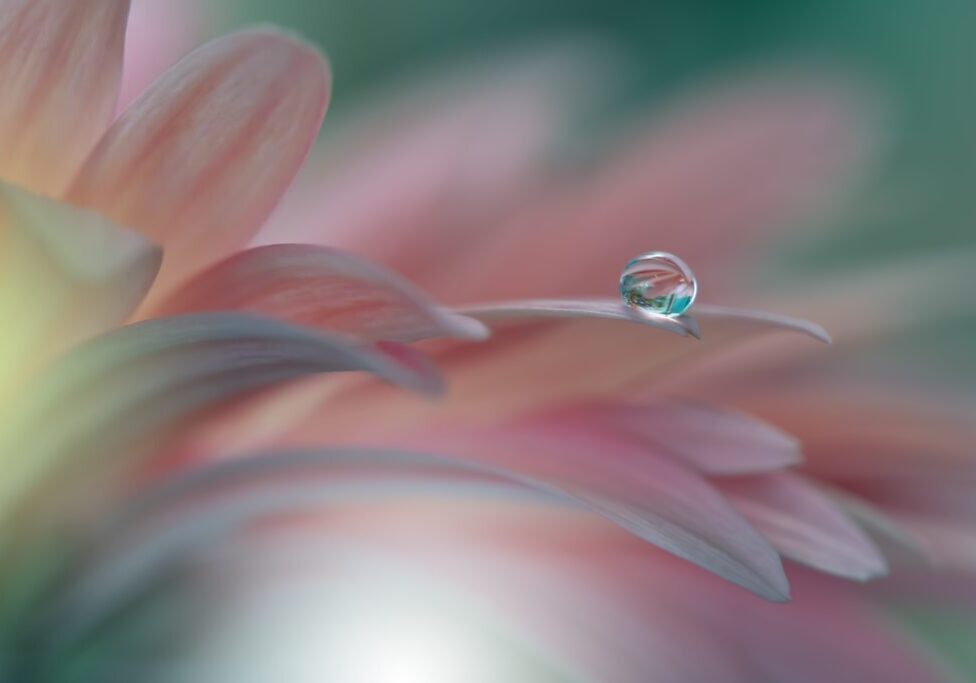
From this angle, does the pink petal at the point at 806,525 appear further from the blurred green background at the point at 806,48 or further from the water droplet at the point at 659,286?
the blurred green background at the point at 806,48

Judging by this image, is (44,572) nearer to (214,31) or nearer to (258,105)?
(258,105)

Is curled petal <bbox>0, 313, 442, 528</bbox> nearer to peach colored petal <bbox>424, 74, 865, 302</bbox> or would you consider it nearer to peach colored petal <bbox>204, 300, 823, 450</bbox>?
peach colored petal <bbox>204, 300, 823, 450</bbox>

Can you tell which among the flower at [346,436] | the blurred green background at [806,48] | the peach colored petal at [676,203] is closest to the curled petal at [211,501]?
the flower at [346,436]

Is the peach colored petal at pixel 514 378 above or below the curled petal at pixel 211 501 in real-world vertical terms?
above

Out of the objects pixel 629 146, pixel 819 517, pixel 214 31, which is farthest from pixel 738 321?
pixel 214 31

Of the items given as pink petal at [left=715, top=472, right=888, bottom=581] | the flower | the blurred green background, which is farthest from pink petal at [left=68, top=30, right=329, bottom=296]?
the blurred green background

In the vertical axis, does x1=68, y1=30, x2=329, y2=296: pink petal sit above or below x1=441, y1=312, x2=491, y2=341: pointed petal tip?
above

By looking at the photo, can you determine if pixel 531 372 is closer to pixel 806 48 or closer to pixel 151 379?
pixel 151 379
